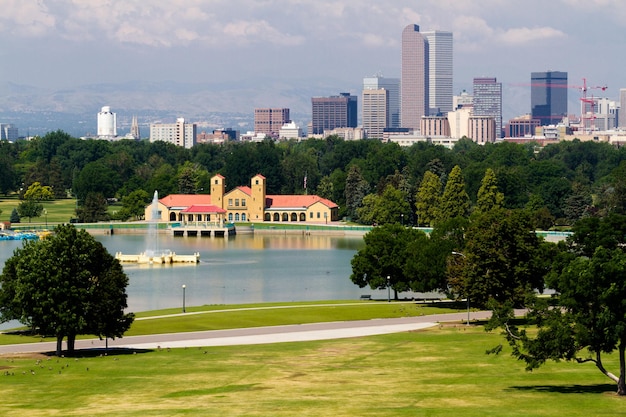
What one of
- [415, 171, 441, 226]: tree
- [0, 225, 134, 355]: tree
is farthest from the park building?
[0, 225, 134, 355]: tree

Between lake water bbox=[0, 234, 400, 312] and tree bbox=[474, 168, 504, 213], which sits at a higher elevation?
tree bbox=[474, 168, 504, 213]

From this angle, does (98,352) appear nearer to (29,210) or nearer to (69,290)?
(69,290)

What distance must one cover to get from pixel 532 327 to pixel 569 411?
78.2ft

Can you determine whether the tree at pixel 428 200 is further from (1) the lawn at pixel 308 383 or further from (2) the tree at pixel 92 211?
(1) the lawn at pixel 308 383

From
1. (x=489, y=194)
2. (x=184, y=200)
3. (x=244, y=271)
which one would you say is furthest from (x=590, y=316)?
(x=184, y=200)

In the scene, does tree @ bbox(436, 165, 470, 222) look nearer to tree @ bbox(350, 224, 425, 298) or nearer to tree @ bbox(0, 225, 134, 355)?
tree @ bbox(350, 224, 425, 298)

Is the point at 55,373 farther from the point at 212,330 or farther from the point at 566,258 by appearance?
the point at 566,258

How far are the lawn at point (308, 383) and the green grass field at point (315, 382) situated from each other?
0.13ft

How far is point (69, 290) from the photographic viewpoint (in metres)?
58.0

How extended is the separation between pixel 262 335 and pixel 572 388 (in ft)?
71.4

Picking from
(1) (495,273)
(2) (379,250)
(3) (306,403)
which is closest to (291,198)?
(2) (379,250)

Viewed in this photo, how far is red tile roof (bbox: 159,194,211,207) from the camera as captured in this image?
601ft

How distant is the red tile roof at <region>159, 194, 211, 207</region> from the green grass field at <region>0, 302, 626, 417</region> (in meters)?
121

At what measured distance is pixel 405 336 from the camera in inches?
2544
